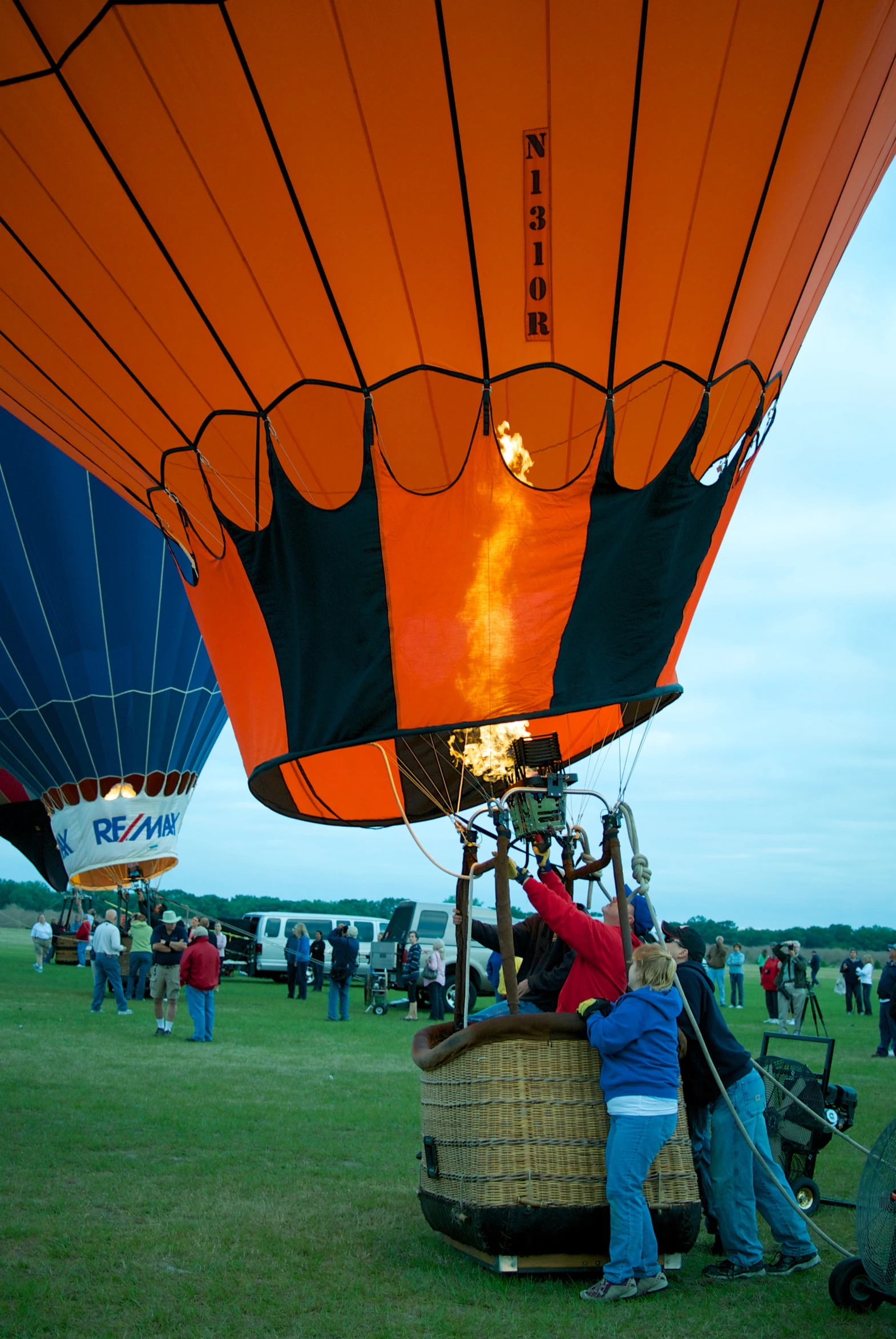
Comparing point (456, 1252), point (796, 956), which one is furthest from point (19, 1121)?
point (796, 956)

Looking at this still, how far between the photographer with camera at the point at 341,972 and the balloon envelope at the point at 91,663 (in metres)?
2.87

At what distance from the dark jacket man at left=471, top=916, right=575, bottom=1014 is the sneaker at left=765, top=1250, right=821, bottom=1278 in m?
1.15

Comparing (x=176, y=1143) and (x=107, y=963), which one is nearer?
(x=176, y=1143)

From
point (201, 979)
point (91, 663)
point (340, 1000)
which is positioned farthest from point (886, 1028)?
point (91, 663)

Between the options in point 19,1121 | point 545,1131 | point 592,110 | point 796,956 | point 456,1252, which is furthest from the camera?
point 796,956

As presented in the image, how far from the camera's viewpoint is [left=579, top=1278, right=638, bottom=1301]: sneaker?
3375mm

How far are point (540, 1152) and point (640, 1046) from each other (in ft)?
1.60

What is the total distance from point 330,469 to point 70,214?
1.49 meters

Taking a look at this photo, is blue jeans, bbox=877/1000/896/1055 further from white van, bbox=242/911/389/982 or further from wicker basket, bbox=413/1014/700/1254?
white van, bbox=242/911/389/982

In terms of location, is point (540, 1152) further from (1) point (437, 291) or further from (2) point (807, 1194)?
(1) point (437, 291)

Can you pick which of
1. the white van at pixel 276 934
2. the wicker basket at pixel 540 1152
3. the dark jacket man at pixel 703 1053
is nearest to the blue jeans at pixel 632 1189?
the wicker basket at pixel 540 1152

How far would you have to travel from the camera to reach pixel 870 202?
5.34 m

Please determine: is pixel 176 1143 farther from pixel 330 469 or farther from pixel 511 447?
pixel 511 447

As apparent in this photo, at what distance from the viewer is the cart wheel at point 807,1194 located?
462cm
